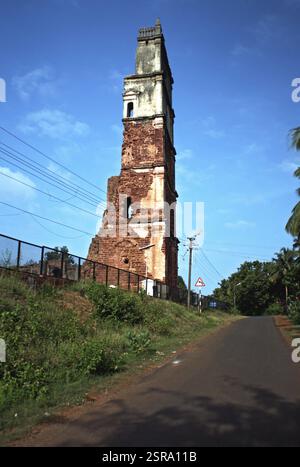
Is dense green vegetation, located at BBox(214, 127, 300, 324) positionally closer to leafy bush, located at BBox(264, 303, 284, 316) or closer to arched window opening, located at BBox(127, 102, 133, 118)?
leafy bush, located at BBox(264, 303, 284, 316)

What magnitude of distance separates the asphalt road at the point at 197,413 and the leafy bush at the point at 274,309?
6123 cm

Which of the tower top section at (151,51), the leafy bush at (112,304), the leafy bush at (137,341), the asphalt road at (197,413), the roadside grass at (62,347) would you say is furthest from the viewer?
the tower top section at (151,51)

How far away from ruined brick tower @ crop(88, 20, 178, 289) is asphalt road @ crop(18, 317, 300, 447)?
2359 cm

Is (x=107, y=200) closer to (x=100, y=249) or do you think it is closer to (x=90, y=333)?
(x=100, y=249)

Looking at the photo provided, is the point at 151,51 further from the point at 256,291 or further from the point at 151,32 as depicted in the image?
the point at 256,291

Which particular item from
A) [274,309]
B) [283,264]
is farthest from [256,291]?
[283,264]

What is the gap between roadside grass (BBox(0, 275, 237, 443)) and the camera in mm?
7691

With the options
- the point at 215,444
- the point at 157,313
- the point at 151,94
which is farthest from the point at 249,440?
the point at 151,94

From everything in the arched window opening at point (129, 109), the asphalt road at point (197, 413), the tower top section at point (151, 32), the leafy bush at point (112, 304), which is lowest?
the asphalt road at point (197, 413)

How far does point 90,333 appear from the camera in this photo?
44.5 feet

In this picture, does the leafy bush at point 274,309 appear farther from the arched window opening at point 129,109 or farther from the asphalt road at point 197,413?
the asphalt road at point 197,413

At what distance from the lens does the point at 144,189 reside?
1400 inches

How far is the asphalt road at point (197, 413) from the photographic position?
5.42 m

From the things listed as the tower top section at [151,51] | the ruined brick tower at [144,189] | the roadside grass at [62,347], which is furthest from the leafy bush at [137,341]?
the tower top section at [151,51]
